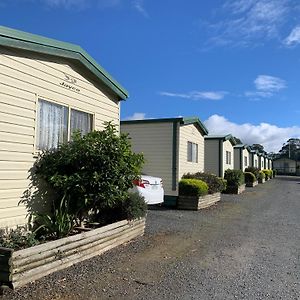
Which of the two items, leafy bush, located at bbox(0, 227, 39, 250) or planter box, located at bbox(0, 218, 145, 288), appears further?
leafy bush, located at bbox(0, 227, 39, 250)

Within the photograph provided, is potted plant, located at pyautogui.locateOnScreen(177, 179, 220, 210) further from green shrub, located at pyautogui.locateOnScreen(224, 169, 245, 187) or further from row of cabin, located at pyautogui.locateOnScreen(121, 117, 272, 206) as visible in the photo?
green shrub, located at pyautogui.locateOnScreen(224, 169, 245, 187)

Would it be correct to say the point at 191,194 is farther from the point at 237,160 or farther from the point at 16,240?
the point at 237,160

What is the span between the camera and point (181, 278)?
6383 millimetres

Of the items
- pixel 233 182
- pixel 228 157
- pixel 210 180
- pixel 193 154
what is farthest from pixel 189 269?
pixel 228 157

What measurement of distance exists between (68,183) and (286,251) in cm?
490

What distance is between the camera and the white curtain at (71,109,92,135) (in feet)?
30.6

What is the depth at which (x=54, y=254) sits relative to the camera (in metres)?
6.29

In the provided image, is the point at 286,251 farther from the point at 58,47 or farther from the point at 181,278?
the point at 58,47

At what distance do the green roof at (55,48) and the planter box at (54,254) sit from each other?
145 inches

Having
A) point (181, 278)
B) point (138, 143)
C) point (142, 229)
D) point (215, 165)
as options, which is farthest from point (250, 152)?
point (181, 278)

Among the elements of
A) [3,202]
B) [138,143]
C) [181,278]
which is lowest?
[181,278]

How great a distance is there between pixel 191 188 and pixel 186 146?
7.93 ft

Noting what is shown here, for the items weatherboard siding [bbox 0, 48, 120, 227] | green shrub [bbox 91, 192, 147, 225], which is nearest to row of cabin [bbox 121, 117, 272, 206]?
green shrub [bbox 91, 192, 147, 225]

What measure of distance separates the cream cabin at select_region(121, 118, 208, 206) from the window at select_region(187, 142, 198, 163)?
0.87 m
